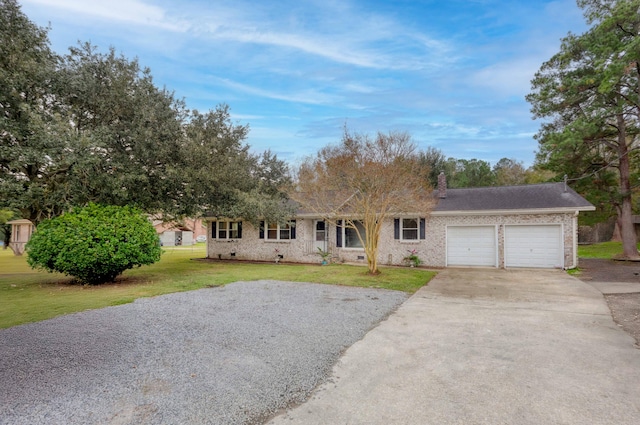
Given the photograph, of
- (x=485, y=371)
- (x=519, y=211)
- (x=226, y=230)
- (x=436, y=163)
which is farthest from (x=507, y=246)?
(x=436, y=163)

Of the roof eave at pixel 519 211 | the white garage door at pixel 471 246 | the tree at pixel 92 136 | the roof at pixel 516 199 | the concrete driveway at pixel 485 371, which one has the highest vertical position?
the tree at pixel 92 136

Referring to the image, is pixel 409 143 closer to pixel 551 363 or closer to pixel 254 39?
pixel 254 39

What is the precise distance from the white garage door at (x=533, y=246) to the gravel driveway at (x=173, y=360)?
376 inches

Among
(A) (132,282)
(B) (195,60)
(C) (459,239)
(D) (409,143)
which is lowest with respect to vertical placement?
(A) (132,282)

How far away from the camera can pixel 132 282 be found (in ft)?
35.0

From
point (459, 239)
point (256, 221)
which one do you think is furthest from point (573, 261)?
point (256, 221)

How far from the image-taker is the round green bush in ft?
30.3

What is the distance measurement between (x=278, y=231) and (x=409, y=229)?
714cm

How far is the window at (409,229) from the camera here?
15.3m

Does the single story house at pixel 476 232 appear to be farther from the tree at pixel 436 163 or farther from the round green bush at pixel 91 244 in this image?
the tree at pixel 436 163

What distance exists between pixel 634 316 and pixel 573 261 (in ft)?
25.8

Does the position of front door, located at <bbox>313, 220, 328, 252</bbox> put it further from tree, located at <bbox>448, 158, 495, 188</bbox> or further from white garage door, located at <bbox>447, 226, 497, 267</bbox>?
tree, located at <bbox>448, 158, 495, 188</bbox>

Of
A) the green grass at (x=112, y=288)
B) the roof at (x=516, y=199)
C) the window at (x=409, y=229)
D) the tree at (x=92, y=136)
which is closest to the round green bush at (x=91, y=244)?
the green grass at (x=112, y=288)

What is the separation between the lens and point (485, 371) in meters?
3.84
